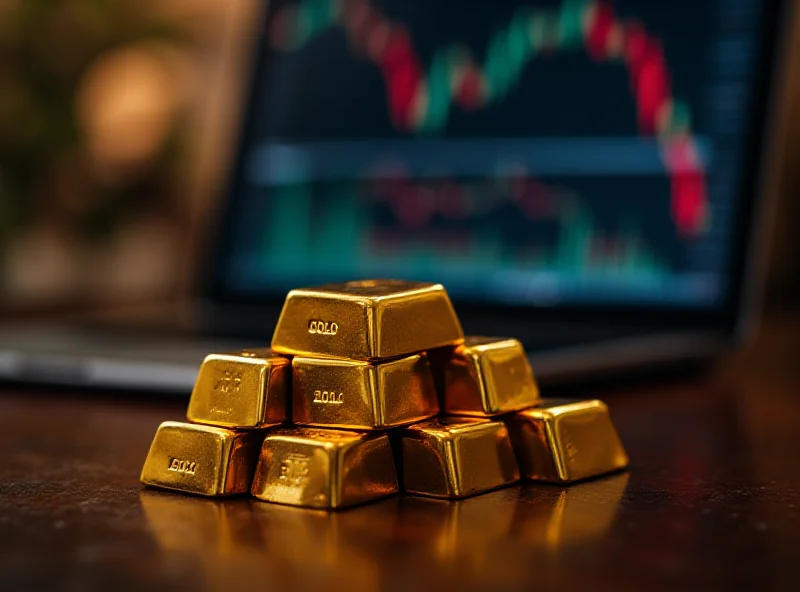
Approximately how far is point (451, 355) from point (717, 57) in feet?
2.50

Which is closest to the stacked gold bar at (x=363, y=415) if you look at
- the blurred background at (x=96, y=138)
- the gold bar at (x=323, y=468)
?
the gold bar at (x=323, y=468)

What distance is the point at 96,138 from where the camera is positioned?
3.45m

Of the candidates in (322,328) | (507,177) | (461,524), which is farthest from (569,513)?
(507,177)

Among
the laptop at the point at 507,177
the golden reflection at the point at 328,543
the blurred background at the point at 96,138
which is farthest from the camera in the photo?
the blurred background at the point at 96,138

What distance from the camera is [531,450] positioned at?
0.70 metres

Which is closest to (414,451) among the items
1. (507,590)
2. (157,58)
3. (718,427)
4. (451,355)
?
(451,355)

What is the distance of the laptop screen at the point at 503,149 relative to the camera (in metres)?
Result: 1.31

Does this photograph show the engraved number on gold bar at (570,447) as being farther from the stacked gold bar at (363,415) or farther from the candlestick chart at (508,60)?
the candlestick chart at (508,60)

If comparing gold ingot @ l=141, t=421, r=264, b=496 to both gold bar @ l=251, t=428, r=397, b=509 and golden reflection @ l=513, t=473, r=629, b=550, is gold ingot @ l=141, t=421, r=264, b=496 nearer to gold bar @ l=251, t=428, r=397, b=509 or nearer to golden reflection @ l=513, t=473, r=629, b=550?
gold bar @ l=251, t=428, r=397, b=509

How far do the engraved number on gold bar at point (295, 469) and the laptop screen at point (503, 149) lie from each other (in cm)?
73

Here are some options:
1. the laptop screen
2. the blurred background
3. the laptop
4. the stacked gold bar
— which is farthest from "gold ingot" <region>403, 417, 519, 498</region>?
the blurred background

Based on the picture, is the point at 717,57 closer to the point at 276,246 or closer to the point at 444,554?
the point at 276,246

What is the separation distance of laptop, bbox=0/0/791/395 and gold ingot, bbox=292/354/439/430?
1.30 feet

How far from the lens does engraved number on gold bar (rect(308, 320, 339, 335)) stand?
2.18 ft
